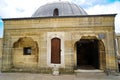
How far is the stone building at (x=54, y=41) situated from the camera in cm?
Result: 1263

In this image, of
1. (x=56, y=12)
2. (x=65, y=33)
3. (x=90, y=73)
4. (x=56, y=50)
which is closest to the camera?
(x=90, y=73)

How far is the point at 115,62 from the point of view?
12.3m

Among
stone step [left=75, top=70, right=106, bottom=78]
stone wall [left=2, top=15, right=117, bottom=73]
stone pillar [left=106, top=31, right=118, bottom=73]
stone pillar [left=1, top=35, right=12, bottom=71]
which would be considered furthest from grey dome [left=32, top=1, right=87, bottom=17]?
stone step [left=75, top=70, right=106, bottom=78]

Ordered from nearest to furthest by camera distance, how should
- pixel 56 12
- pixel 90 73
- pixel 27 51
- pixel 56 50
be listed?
1. pixel 90 73
2. pixel 56 50
3. pixel 27 51
4. pixel 56 12

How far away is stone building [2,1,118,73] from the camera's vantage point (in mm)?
12633

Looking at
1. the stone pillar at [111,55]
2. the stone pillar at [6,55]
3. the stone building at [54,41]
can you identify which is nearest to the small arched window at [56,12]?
the stone building at [54,41]

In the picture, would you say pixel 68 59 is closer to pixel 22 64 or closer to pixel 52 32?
pixel 52 32

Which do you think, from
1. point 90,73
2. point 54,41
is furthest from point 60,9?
point 90,73

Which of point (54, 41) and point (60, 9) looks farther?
point (60, 9)

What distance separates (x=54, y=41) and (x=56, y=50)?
71 centimetres

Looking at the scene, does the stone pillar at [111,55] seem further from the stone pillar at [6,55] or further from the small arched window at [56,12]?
the small arched window at [56,12]

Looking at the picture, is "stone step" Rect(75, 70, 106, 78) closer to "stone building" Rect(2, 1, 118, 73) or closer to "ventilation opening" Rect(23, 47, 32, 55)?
"stone building" Rect(2, 1, 118, 73)

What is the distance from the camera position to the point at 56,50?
42.9ft

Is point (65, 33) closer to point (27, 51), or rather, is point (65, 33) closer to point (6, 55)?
point (27, 51)
